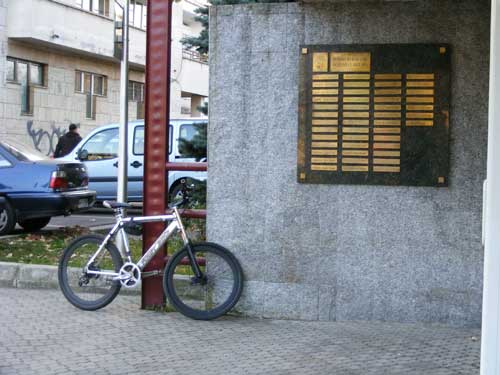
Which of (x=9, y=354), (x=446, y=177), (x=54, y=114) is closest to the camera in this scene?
(x=9, y=354)

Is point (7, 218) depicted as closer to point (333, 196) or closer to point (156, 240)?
point (156, 240)

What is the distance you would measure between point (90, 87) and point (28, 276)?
2157 cm

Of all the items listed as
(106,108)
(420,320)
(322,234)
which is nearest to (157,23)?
(322,234)

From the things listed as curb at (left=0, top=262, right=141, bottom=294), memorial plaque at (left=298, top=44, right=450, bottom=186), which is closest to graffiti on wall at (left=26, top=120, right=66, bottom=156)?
curb at (left=0, top=262, right=141, bottom=294)

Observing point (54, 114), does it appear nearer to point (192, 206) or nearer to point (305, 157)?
point (192, 206)

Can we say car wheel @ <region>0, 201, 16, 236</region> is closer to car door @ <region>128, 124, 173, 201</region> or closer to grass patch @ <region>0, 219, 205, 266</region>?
Result: grass patch @ <region>0, 219, 205, 266</region>

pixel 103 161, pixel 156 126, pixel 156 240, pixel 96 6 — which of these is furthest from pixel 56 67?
pixel 156 240

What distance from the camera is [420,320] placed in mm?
6746

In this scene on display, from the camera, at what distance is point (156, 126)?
721 cm

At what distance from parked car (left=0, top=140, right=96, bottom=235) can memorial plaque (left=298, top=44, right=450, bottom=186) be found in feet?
17.2

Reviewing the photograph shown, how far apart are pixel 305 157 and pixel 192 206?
113 inches

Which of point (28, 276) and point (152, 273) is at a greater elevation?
point (152, 273)

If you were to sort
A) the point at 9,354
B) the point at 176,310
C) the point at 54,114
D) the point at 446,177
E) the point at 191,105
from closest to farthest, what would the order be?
the point at 9,354 < the point at 446,177 < the point at 176,310 < the point at 54,114 < the point at 191,105

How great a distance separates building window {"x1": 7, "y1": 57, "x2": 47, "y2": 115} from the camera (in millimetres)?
25000
